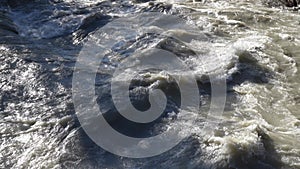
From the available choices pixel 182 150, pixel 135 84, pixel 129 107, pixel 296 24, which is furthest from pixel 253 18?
pixel 182 150

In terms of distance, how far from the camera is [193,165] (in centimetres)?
447

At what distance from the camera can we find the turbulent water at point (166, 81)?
465 cm

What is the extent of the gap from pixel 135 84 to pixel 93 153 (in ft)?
5.31

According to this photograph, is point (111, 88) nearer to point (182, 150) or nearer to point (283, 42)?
point (182, 150)

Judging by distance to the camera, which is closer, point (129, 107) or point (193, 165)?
point (193, 165)

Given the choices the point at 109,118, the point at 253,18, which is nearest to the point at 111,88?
the point at 109,118

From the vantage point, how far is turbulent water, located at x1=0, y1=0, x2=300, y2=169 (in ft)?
15.3

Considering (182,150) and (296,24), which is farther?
(296,24)

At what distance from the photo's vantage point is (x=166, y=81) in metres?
6.19

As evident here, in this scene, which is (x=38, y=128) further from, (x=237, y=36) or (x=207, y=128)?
(x=237, y=36)

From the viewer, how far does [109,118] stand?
5.34m

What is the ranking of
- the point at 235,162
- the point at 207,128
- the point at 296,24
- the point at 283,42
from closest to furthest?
the point at 235,162
the point at 207,128
the point at 283,42
the point at 296,24

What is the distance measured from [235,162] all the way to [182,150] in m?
0.58

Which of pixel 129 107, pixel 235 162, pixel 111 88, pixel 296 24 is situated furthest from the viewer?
pixel 296 24
